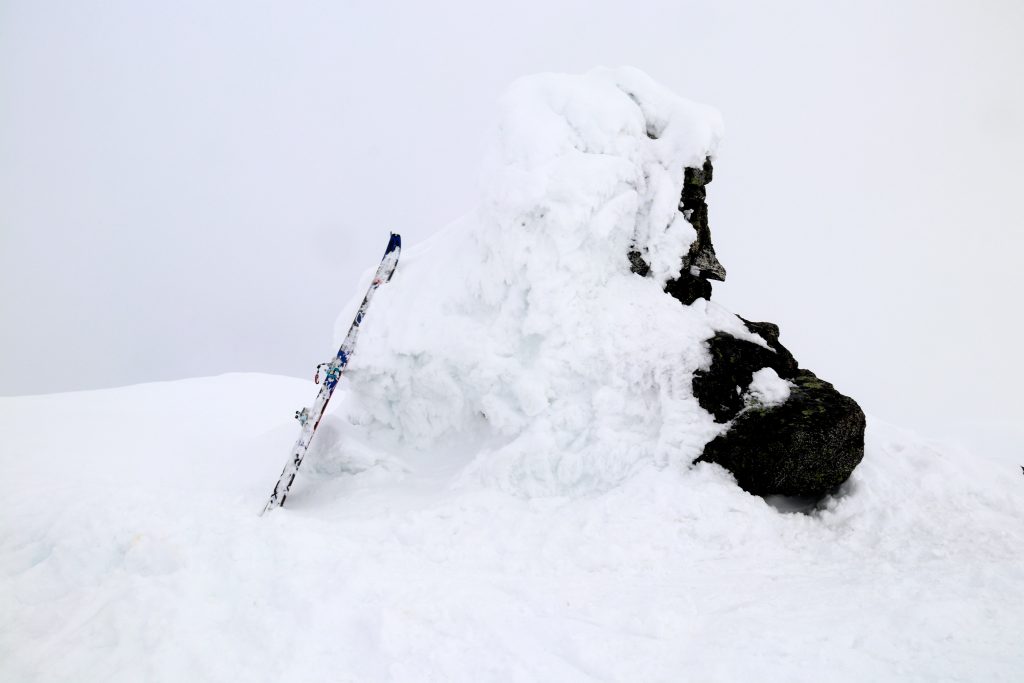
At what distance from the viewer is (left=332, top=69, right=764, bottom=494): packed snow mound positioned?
9.05 m

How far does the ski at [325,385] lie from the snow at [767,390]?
7.00m

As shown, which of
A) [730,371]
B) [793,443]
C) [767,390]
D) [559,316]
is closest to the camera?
[793,443]

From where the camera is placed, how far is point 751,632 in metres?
5.29

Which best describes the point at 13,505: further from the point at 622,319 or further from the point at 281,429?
the point at 622,319

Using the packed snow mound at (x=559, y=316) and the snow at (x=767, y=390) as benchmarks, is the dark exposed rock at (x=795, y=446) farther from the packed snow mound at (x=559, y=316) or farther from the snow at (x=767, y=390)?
the packed snow mound at (x=559, y=316)

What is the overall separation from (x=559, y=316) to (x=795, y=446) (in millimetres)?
4122

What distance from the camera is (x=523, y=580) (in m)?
6.57

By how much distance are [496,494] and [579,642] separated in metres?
3.51

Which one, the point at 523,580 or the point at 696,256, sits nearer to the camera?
the point at 523,580

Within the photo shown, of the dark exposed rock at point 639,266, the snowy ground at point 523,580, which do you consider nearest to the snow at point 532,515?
the snowy ground at point 523,580

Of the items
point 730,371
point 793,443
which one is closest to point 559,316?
point 730,371

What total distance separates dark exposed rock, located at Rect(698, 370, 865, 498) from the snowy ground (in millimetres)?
363

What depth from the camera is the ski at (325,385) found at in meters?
9.32

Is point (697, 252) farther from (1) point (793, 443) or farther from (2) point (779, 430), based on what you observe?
Answer: (1) point (793, 443)
